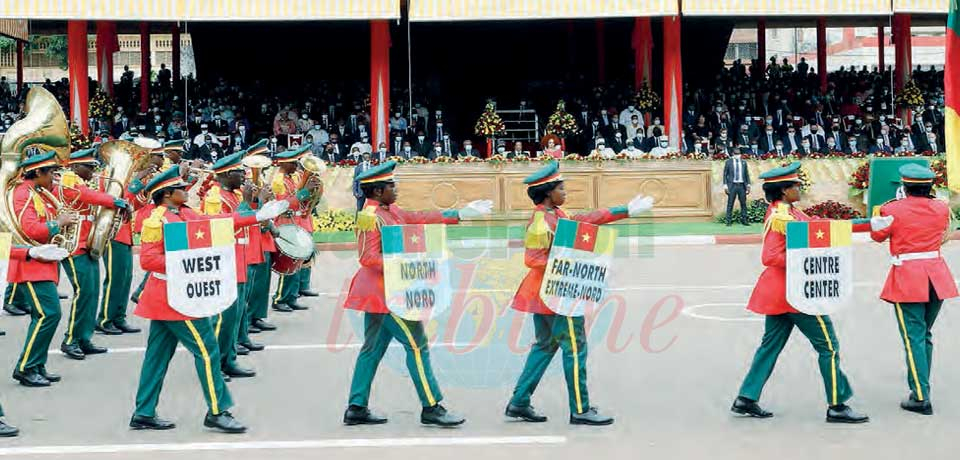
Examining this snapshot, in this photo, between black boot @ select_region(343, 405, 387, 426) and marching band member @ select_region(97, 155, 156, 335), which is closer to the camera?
black boot @ select_region(343, 405, 387, 426)

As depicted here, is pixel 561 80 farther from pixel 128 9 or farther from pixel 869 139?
pixel 128 9

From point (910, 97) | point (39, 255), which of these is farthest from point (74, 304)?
point (910, 97)

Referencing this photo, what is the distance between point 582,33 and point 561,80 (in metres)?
4.64

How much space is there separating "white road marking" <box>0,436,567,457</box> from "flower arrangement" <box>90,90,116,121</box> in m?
23.1

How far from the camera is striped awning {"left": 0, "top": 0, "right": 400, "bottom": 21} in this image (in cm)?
2708

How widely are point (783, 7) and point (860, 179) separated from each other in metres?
4.43

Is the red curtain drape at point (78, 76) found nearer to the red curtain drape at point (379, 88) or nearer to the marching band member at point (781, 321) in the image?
the red curtain drape at point (379, 88)

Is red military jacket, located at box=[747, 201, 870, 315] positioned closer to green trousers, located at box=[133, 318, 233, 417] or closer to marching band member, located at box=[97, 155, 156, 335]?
green trousers, located at box=[133, 318, 233, 417]

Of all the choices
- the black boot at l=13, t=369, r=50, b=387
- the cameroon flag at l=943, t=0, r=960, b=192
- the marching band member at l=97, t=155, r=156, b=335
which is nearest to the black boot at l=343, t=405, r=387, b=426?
the black boot at l=13, t=369, r=50, b=387

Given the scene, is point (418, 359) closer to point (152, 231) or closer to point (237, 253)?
point (152, 231)

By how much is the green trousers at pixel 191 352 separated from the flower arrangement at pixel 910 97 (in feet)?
84.1

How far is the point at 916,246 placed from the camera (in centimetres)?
853

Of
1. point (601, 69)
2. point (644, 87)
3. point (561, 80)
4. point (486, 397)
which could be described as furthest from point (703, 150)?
point (486, 397)

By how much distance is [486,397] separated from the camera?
9.27 metres
